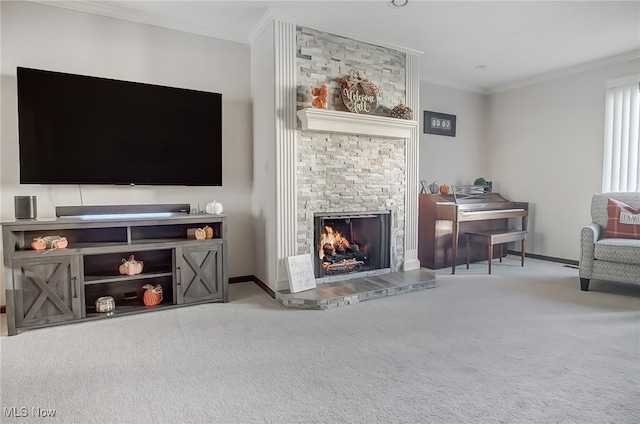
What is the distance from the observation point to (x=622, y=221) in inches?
142

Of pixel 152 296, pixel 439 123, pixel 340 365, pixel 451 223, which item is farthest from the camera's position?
pixel 439 123

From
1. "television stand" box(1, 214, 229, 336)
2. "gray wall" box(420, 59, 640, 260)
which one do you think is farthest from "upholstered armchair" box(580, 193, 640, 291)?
"television stand" box(1, 214, 229, 336)

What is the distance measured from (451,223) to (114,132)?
A: 3959 millimetres

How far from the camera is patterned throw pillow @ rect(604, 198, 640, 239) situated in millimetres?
3533

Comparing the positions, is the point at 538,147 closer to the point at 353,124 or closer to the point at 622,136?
the point at 622,136

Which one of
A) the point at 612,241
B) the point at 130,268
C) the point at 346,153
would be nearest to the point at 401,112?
the point at 346,153

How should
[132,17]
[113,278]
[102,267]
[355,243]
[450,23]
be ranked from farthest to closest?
[355,243] → [450,23] → [132,17] → [102,267] → [113,278]

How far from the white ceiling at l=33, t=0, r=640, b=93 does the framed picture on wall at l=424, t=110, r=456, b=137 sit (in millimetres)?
873

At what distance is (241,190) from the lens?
3.77 m

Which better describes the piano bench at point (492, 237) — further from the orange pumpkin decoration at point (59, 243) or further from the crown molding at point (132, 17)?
the orange pumpkin decoration at point (59, 243)

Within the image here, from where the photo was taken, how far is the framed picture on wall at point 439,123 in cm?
512

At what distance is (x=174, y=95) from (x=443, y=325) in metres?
3.03

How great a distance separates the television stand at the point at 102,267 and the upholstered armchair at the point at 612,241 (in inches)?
140

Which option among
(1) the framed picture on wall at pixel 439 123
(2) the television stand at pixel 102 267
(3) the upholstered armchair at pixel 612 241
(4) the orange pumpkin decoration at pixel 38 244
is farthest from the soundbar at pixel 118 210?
(3) the upholstered armchair at pixel 612 241
